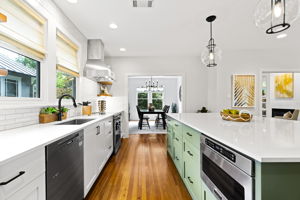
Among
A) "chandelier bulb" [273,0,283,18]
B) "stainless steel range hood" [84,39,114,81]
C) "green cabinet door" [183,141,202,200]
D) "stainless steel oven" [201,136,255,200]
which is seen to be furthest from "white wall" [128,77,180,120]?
"stainless steel oven" [201,136,255,200]

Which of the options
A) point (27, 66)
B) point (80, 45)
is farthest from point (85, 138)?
point (80, 45)

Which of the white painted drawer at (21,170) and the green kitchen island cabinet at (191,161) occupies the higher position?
the white painted drawer at (21,170)

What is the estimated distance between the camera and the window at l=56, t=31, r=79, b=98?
2359 millimetres

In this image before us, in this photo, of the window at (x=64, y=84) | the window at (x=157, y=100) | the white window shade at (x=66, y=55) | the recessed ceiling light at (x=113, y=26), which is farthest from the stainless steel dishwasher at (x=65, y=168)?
the window at (x=157, y=100)

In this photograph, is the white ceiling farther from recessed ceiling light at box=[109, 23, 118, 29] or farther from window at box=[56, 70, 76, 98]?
window at box=[56, 70, 76, 98]

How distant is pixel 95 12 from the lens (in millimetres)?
2348

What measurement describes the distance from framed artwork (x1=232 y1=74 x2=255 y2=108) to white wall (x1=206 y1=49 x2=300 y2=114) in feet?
0.43

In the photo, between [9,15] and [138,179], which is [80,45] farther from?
[138,179]

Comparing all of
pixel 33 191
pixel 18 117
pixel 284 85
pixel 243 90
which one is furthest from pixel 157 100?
pixel 33 191

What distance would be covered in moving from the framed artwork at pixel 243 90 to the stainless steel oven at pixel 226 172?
3.67 m

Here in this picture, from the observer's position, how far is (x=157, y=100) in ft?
30.0

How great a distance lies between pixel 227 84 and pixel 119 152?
363 cm

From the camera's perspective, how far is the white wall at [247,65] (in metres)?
4.20

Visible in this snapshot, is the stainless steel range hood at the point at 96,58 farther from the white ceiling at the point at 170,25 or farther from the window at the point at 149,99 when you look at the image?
the window at the point at 149,99
